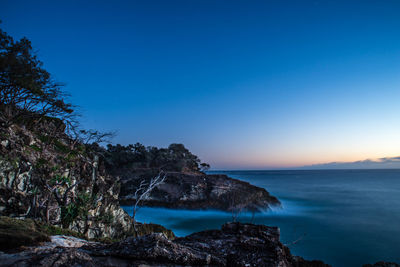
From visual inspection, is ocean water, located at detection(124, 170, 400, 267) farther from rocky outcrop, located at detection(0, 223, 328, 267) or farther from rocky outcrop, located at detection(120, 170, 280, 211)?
rocky outcrop, located at detection(0, 223, 328, 267)

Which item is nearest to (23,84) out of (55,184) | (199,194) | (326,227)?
(55,184)

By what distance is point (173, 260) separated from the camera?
2533 mm

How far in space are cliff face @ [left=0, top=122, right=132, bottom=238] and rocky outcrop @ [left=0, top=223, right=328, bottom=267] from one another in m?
4.70

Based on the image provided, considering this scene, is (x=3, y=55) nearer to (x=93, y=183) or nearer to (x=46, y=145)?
(x=46, y=145)

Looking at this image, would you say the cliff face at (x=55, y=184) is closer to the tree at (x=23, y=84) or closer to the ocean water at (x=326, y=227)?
the tree at (x=23, y=84)

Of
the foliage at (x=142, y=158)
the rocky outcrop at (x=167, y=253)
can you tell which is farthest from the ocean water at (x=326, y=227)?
the rocky outcrop at (x=167, y=253)

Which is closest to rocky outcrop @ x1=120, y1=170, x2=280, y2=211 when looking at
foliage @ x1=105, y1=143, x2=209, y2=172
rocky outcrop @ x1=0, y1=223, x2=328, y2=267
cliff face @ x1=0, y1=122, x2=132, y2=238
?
foliage @ x1=105, y1=143, x2=209, y2=172

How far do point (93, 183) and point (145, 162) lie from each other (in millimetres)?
16480

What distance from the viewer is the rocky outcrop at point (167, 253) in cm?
210

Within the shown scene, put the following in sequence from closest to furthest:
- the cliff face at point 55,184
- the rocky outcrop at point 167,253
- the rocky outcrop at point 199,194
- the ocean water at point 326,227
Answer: the rocky outcrop at point 167,253 → the cliff face at point 55,184 → the ocean water at point 326,227 → the rocky outcrop at point 199,194

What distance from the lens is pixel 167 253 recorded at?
2.56 m

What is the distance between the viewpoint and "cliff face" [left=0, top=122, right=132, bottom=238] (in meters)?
7.18

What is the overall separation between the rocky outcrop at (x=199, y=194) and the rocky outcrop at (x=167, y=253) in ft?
55.1

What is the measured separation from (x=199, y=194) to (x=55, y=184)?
1598 centimetres
